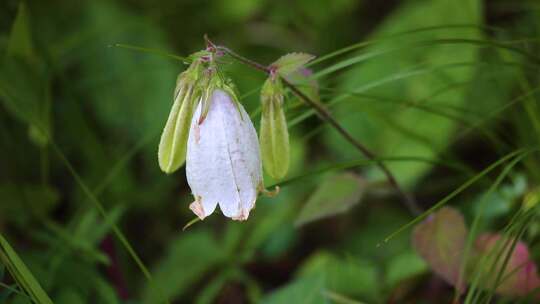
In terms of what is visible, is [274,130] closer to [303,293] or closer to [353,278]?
[303,293]

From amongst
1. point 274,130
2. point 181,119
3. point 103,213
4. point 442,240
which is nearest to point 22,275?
point 103,213

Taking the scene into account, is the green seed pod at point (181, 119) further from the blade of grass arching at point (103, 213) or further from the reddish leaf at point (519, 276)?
the reddish leaf at point (519, 276)

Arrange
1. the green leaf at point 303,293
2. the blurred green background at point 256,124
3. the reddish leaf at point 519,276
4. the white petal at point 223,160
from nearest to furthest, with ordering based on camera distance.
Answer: the white petal at point 223,160 → the reddish leaf at point 519,276 → the green leaf at point 303,293 → the blurred green background at point 256,124

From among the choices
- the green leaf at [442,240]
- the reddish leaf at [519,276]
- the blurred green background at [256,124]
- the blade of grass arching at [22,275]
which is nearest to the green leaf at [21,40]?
the blurred green background at [256,124]

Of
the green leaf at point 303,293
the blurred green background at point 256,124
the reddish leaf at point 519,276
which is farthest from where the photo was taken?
the blurred green background at point 256,124

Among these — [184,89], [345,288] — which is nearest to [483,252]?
[345,288]

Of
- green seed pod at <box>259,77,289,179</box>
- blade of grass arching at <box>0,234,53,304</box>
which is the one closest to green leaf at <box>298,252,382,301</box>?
green seed pod at <box>259,77,289,179</box>
